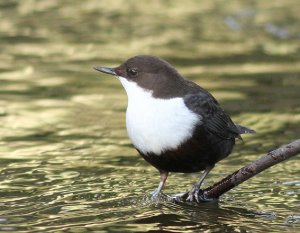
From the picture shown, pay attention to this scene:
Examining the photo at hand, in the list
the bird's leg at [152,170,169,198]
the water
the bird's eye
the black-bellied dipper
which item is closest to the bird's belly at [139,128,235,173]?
the black-bellied dipper

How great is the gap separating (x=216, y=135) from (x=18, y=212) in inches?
50.7

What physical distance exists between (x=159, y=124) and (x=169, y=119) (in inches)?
2.7

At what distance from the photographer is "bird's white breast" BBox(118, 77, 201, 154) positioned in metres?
5.32

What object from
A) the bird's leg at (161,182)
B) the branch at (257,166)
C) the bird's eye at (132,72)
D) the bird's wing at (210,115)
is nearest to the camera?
the branch at (257,166)

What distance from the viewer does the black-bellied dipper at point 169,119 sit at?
5340 millimetres

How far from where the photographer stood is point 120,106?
927cm

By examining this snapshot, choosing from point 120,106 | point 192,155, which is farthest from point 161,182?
point 120,106

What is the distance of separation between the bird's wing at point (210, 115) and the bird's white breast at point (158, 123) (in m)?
0.07

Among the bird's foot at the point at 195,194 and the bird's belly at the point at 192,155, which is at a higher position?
the bird's belly at the point at 192,155

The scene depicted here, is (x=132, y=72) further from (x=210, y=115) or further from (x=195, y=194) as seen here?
(x=195, y=194)

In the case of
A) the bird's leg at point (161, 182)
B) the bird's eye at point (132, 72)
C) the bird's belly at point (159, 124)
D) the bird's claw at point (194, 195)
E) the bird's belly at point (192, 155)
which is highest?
the bird's eye at point (132, 72)

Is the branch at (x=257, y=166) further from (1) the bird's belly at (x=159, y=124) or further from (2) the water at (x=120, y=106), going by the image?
(1) the bird's belly at (x=159, y=124)

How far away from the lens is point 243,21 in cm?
1505

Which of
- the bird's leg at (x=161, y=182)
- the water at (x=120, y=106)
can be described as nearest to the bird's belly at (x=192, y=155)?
the bird's leg at (x=161, y=182)
